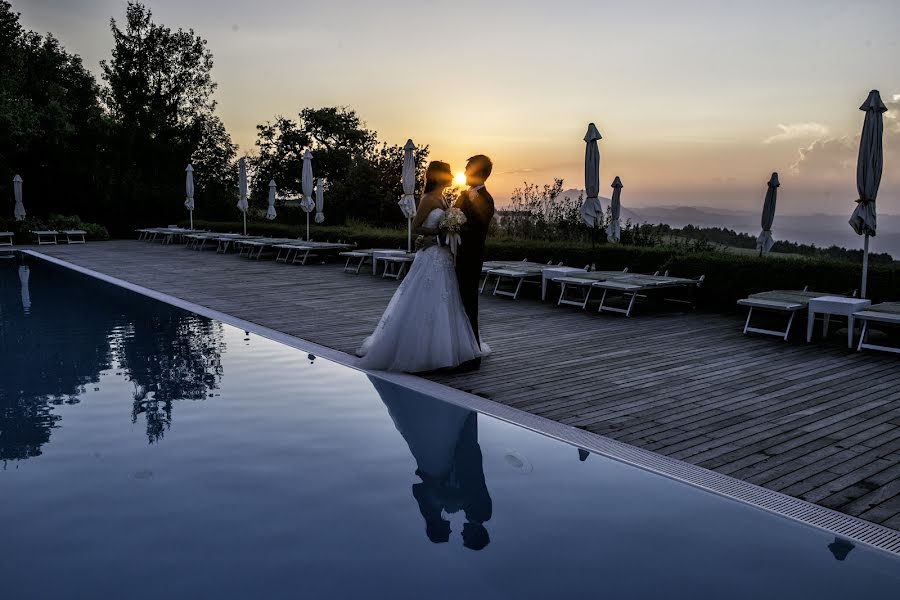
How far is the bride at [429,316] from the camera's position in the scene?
636 centimetres

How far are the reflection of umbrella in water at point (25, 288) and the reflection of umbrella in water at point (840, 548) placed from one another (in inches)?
432

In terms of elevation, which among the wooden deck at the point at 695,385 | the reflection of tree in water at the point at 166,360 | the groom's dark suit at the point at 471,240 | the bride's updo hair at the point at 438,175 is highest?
the bride's updo hair at the point at 438,175

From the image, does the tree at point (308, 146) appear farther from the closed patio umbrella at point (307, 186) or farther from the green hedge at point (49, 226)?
the closed patio umbrella at point (307, 186)

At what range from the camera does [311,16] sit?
67.2 ft

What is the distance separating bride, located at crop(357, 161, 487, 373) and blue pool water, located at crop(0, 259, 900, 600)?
0.57m

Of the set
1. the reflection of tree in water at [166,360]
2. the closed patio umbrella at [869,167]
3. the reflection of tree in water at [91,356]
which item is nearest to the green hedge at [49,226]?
the reflection of tree in water at [91,356]

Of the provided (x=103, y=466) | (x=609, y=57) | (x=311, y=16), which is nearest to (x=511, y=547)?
(x=103, y=466)

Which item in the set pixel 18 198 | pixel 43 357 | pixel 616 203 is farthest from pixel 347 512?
pixel 18 198

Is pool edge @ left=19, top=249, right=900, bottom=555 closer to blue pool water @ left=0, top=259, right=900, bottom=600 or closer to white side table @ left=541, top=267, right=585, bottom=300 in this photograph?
blue pool water @ left=0, top=259, right=900, bottom=600

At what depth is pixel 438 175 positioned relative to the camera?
21.1ft

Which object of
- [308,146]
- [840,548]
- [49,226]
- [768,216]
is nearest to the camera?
[840,548]

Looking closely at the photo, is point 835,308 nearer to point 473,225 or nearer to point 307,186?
point 473,225

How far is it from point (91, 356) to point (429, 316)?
3.93 metres

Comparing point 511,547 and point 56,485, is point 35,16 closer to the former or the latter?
point 56,485
